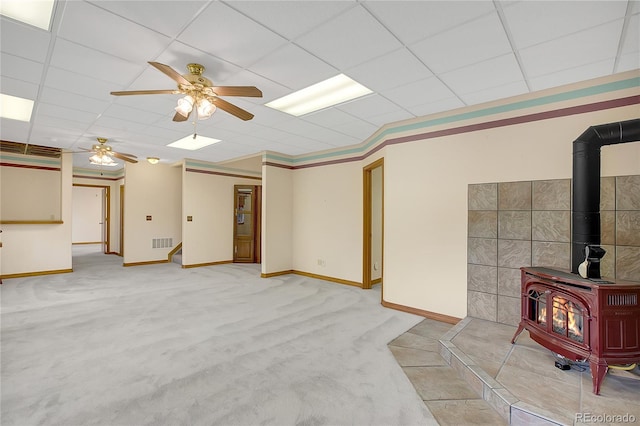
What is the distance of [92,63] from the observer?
104 inches

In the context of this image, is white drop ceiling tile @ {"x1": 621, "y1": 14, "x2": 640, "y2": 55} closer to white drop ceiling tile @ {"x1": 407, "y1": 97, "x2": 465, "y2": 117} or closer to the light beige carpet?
white drop ceiling tile @ {"x1": 407, "y1": 97, "x2": 465, "y2": 117}

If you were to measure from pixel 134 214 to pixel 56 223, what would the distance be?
1565mm

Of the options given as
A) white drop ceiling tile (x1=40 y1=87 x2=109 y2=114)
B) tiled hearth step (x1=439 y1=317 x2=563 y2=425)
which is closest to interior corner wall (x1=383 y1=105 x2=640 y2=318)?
tiled hearth step (x1=439 y1=317 x2=563 y2=425)

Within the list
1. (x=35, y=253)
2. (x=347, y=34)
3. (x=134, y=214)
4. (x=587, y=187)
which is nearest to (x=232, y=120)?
(x=347, y=34)

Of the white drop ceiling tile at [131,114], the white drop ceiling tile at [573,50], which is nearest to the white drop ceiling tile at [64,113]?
the white drop ceiling tile at [131,114]

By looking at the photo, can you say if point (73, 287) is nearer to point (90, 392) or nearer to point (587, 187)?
point (90, 392)

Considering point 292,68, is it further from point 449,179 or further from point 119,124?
point 119,124

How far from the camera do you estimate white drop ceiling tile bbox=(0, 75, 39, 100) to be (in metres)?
3.00

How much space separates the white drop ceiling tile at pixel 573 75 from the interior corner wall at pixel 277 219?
4.79m

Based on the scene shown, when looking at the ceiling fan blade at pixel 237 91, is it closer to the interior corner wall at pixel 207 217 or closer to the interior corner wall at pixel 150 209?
the interior corner wall at pixel 207 217

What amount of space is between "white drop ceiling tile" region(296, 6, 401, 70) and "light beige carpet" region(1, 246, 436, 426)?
9.01 ft

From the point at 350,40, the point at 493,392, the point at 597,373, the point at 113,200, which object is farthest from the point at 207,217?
the point at 597,373

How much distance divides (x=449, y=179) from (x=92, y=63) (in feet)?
13.2

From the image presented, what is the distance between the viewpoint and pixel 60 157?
6664 millimetres
